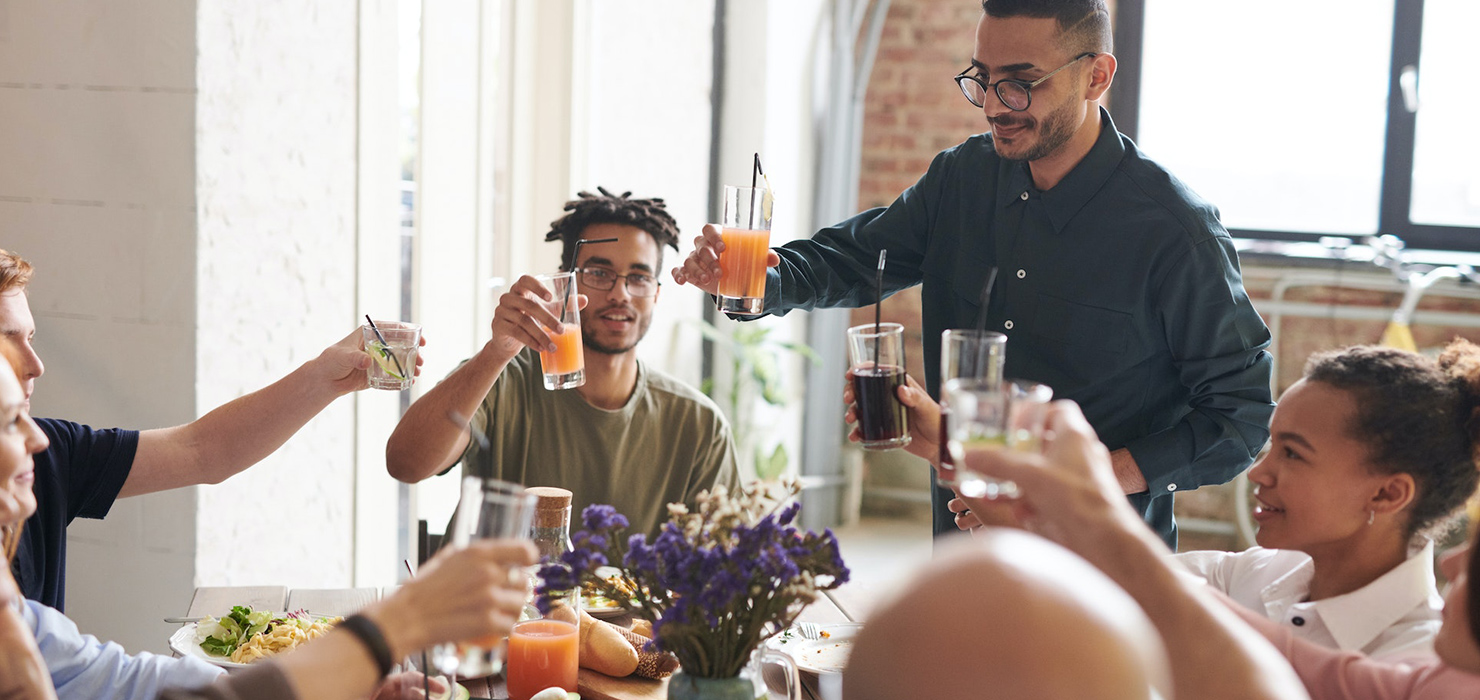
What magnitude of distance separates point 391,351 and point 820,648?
82 cm

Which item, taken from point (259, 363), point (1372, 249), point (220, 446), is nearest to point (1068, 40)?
point (220, 446)

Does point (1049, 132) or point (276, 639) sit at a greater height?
point (1049, 132)

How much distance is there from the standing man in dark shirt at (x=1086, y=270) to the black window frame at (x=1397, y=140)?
301 centimetres

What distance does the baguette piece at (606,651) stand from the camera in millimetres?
1670

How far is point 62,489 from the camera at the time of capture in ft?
6.03

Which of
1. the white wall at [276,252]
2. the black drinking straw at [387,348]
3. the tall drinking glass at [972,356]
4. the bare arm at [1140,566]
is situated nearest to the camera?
the bare arm at [1140,566]

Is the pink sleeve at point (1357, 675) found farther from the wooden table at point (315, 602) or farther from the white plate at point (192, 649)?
the white plate at point (192, 649)

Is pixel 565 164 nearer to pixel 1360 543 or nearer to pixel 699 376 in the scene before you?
pixel 699 376

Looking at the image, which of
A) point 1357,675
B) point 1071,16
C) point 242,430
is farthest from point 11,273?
point 1357,675

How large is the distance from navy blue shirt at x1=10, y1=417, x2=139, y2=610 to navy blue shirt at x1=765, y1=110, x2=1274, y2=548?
113 cm

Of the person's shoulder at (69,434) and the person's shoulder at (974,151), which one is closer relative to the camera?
the person's shoulder at (69,434)

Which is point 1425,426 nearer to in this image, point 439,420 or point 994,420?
point 994,420

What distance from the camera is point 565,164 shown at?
4113 mm

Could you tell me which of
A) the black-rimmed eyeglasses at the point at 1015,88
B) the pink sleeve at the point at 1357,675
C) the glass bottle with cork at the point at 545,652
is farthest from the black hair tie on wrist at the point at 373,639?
the black-rimmed eyeglasses at the point at 1015,88
